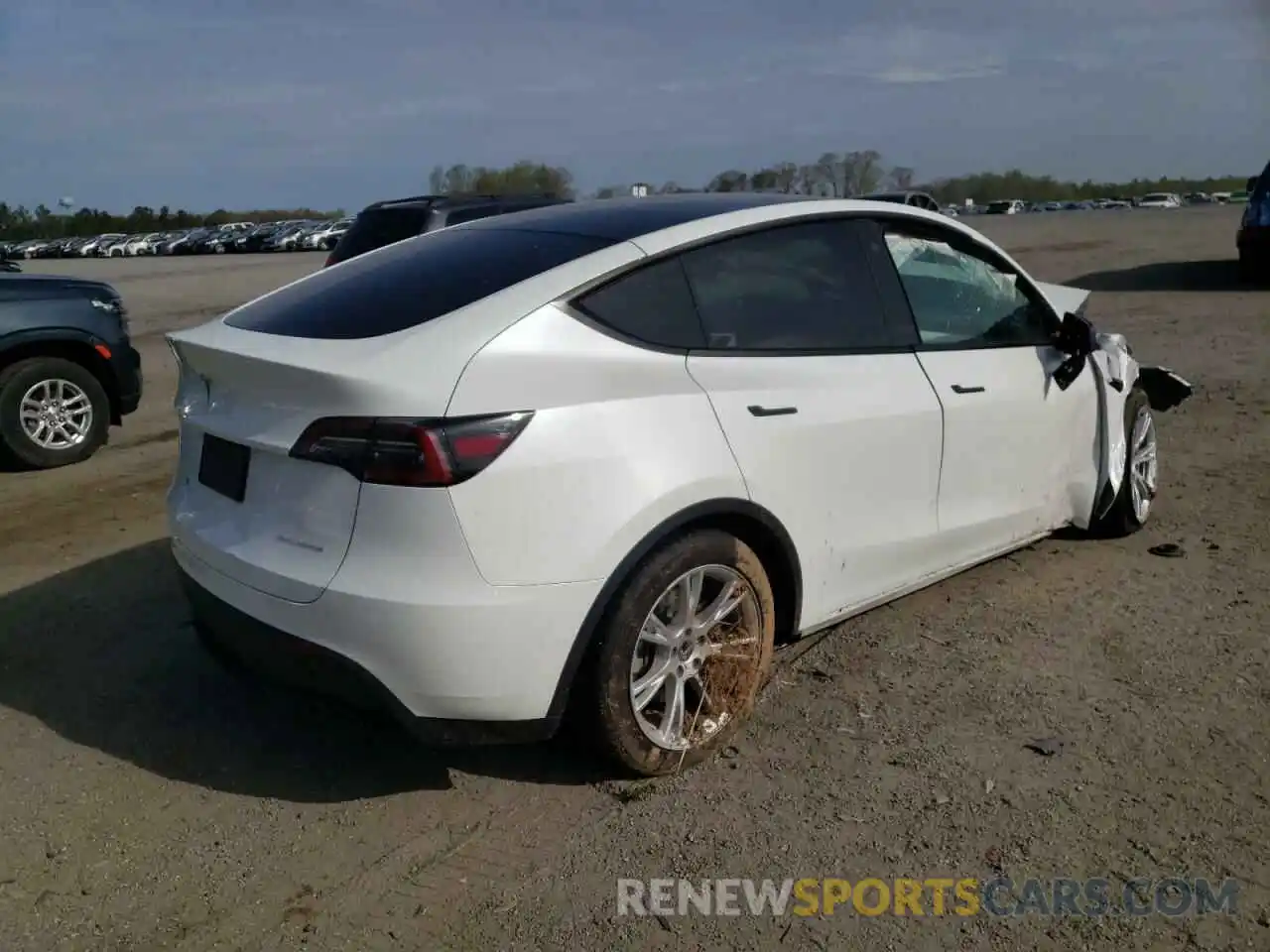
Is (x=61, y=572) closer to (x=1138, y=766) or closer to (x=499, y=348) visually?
(x=499, y=348)

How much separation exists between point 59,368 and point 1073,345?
22.2 feet

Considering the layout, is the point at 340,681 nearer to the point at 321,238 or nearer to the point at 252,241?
the point at 321,238

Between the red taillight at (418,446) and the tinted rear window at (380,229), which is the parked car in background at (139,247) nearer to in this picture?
the tinted rear window at (380,229)

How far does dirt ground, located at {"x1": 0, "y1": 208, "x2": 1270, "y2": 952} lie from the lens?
9.23 feet

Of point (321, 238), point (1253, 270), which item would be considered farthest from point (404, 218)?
point (321, 238)

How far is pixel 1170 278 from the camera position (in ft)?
60.6

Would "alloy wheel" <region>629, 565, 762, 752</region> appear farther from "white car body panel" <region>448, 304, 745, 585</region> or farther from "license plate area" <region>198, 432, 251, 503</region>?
"license plate area" <region>198, 432, 251, 503</region>

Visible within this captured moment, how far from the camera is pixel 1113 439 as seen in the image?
201 inches

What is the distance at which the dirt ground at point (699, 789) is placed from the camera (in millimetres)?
2814

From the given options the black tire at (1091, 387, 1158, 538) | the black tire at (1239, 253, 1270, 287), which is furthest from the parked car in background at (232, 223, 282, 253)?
the black tire at (1091, 387, 1158, 538)

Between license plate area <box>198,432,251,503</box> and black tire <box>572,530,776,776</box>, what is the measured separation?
1136 millimetres

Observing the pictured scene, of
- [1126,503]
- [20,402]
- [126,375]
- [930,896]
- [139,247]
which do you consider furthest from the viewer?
[139,247]

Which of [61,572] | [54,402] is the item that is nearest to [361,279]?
[61,572]

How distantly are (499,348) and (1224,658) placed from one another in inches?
116
